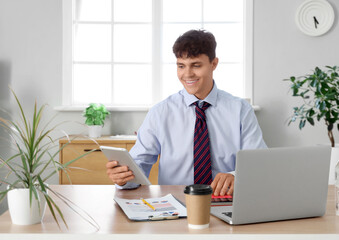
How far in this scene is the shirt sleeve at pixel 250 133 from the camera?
2.22m

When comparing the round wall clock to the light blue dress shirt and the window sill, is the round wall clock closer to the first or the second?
the window sill

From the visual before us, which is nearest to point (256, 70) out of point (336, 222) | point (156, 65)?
point (156, 65)

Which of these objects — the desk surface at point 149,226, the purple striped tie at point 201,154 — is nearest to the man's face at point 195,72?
the purple striped tie at point 201,154

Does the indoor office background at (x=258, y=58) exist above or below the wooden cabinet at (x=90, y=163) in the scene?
above

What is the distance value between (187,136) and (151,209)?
0.82 metres

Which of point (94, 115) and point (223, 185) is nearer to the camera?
point (223, 185)

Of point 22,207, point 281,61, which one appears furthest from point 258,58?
point 22,207

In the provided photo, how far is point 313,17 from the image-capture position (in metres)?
4.06

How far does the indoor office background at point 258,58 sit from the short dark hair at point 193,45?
204 centimetres

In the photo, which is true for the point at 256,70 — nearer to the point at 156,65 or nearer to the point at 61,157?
the point at 156,65

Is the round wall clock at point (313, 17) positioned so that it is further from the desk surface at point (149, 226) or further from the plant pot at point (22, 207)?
the plant pot at point (22, 207)

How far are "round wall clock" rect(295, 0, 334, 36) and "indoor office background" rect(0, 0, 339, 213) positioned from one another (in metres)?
0.07

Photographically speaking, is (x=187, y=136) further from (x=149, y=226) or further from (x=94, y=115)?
(x=94, y=115)

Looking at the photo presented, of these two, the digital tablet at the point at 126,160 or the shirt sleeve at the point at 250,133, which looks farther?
the shirt sleeve at the point at 250,133
